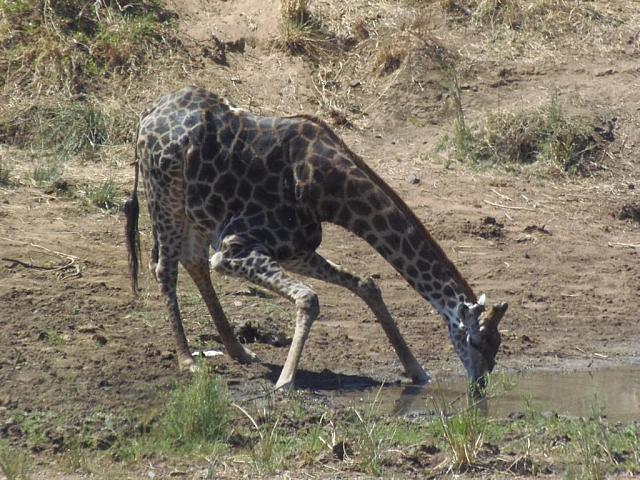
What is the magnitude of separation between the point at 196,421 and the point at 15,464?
3.73 ft

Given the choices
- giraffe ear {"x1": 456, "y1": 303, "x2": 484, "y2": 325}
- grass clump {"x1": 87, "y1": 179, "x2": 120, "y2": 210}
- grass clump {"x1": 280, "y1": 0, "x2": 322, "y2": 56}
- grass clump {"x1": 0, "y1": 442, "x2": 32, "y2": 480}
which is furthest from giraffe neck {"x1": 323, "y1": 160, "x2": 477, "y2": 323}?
grass clump {"x1": 280, "y1": 0, "x2": 322, "y2": 56}

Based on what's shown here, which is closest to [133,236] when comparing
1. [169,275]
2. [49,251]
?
[169,275]

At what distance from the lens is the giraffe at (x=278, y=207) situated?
8.70m

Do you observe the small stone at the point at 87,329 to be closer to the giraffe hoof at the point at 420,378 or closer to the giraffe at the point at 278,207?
the giraffe at the point at 278,207

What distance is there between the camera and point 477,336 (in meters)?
8.62

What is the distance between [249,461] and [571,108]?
8.55 meters

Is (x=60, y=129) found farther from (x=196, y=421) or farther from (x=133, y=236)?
(x=196, y=421)

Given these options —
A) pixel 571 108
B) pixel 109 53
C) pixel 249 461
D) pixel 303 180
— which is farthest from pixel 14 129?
pixel 249 461

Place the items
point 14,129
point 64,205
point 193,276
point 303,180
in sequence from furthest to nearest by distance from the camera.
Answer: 1. point 14,129
2. point 64,205
3. point 193,276
4. point 303,180

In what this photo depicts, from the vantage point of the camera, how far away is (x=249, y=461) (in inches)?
269

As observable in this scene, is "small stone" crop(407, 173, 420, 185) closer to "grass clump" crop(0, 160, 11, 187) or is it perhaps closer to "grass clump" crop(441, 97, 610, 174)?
"grass clump" crop(441, 97, 610, 174)

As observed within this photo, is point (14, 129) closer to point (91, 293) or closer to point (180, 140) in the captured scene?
point (91, 293)

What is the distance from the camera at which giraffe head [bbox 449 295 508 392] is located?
340 inches

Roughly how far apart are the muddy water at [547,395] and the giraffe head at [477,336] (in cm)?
22
